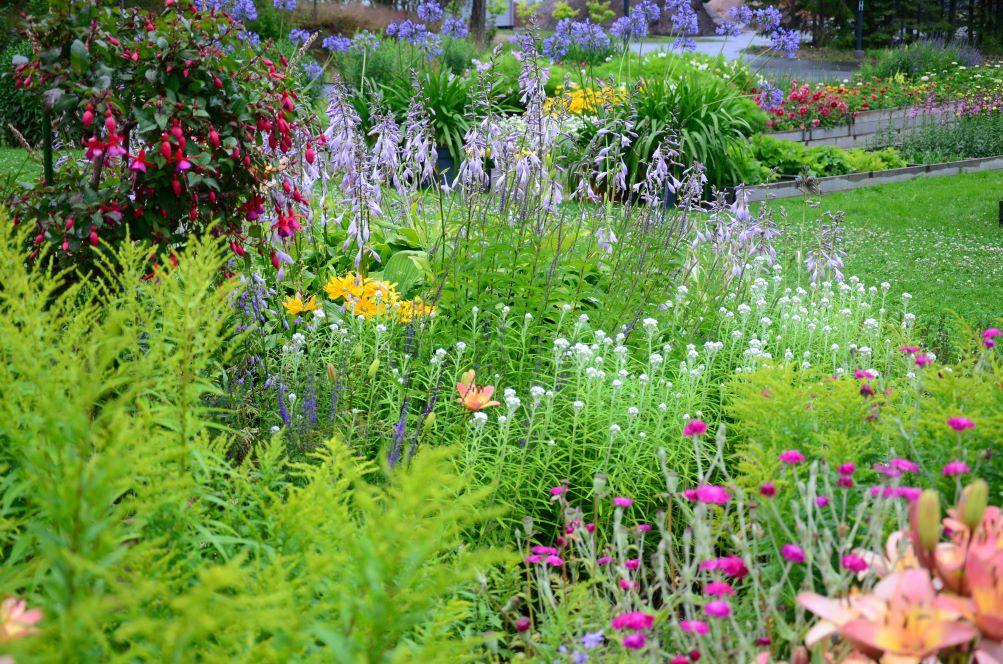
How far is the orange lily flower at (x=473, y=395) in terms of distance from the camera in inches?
114

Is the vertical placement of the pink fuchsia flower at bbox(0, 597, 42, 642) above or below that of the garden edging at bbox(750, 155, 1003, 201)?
above

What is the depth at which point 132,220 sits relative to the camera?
3.30m

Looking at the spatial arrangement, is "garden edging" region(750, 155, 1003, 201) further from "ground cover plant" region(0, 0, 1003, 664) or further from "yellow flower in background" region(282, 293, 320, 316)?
"yellow flower in background" region(282, 293, 320, 316)

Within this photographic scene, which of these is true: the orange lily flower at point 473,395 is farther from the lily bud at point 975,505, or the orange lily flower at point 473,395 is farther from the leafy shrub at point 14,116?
the leafy shrub at point 14,116

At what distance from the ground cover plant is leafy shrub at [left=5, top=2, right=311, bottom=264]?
0.16 feet

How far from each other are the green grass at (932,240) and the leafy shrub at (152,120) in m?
3.61

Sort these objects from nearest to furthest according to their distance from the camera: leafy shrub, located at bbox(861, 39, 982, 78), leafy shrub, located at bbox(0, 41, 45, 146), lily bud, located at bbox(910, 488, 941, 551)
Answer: lily bud, located at bbox(910, 488, 941, 551)
leafy shrub, located at bbox(0, 41, 45, 146)
leafy shrub, located at bbox(861, 39, 982, 78)

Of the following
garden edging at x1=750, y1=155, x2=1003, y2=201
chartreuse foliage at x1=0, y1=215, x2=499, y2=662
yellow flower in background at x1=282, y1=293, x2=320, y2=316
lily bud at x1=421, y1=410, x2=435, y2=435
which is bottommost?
garden edging at x1=750, y1=155, x2=1003, y2=201

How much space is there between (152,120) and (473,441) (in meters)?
1.55

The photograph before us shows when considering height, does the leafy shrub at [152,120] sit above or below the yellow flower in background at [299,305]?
above

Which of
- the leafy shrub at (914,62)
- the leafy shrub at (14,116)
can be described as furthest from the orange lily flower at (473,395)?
the leafy shrub at (914,62)

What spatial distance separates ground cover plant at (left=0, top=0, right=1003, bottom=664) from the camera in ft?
4.03

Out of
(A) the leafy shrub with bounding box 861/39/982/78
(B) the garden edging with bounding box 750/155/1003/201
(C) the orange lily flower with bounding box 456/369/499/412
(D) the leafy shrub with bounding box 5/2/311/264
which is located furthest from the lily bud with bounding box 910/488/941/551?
(A) the leafy shrub with bounding box 861/39/982/78

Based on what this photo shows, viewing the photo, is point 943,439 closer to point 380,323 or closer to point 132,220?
point 380,323
